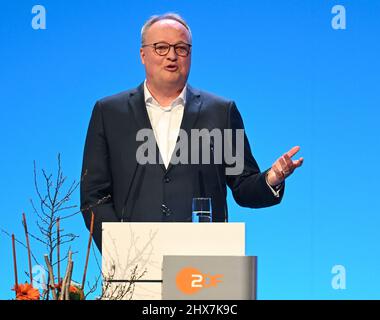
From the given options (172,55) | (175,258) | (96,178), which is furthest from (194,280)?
(172,55)

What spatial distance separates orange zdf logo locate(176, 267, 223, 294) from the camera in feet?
8.18

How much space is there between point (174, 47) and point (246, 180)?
655 mm

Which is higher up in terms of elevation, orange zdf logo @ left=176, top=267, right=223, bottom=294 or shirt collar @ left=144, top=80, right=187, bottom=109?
shirt collar @ left=144, top=80, right=187, bottom=109

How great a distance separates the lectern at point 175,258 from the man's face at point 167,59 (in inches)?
44.7

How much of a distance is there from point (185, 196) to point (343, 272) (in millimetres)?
1282

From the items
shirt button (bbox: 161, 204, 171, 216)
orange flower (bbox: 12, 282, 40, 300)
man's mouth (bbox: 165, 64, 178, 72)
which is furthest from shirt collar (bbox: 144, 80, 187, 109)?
orange flower (bbox: 12, 282, 40, 300)

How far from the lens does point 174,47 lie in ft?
11.9

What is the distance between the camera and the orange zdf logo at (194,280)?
8.18 feet

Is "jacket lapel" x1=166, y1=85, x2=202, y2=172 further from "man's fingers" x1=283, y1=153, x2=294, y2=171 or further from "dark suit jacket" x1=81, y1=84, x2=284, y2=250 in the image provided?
"man's fingers" x1=283, y1=153, x2=294, y2=171

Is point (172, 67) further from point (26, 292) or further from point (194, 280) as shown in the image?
point (26, 292)

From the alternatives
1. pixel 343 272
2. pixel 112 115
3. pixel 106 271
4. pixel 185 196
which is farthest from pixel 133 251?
pixel 343 272

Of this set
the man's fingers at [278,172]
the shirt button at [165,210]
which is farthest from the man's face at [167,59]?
the man's fingers at [278,172]

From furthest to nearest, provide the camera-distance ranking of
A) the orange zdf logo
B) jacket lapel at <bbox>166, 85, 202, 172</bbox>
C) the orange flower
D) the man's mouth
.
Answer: jacket lapel at <bbox>166, 85, 202, 172</bbox> → the man's mouth → the orange zdf logo → the orange flower

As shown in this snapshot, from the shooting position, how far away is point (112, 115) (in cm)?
382
